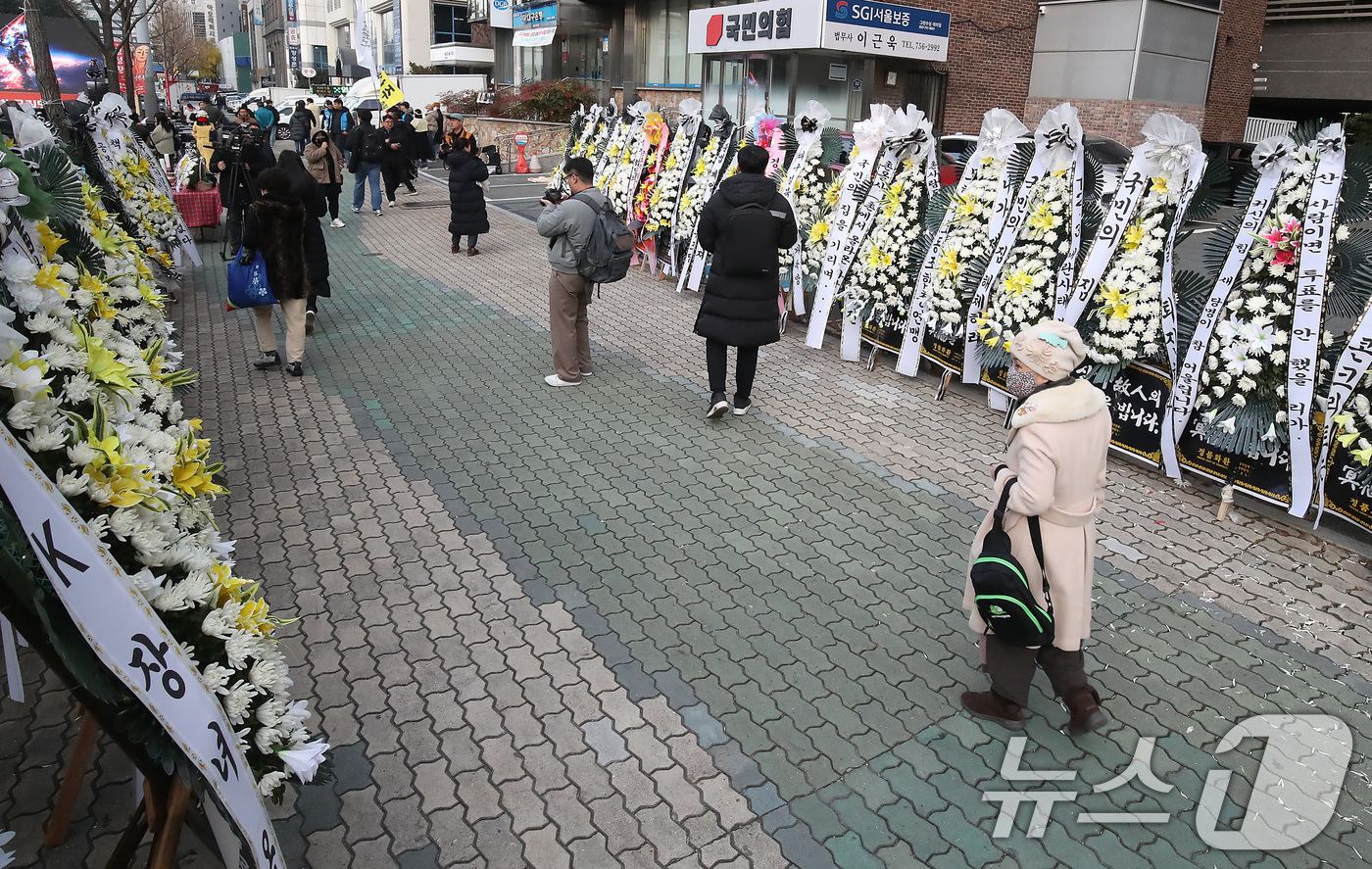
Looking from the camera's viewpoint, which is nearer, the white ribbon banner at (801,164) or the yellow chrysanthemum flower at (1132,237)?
the yellow chrysanthemum flower at (1132,237)

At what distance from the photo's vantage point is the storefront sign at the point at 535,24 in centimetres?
3047

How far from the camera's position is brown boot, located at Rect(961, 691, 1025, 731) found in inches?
143

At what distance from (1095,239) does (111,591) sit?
5.90m

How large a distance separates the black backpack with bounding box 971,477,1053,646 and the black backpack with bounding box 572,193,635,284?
414 cm

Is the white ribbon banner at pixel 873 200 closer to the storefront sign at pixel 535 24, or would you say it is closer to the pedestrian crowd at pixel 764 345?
the pedestrian crowd at pixel 764 345

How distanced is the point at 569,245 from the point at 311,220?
290cm

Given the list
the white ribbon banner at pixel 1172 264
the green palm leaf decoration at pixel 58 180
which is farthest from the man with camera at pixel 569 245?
the white ribbon banner at pixel 1172 264

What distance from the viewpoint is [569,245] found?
22.6 ft

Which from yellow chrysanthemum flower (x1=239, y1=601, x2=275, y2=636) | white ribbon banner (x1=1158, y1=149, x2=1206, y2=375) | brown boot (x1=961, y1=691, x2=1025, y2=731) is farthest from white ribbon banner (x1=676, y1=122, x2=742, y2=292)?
yellow chrysanthemum flower (x1=239, y1=601, x2=275, y2=636)

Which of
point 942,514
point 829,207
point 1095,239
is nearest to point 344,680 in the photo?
point 942,514

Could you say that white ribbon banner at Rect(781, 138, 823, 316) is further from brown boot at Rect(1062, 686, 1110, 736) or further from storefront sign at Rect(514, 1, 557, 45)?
storefront sign at Rect(514, 1, 557, 45)

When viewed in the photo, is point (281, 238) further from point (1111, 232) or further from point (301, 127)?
point (301, 127)

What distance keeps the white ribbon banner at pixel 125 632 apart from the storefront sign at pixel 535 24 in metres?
31.3

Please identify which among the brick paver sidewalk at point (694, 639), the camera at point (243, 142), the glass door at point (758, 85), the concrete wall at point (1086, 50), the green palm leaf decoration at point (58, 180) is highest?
the concrete wall at point (1086, 50)
